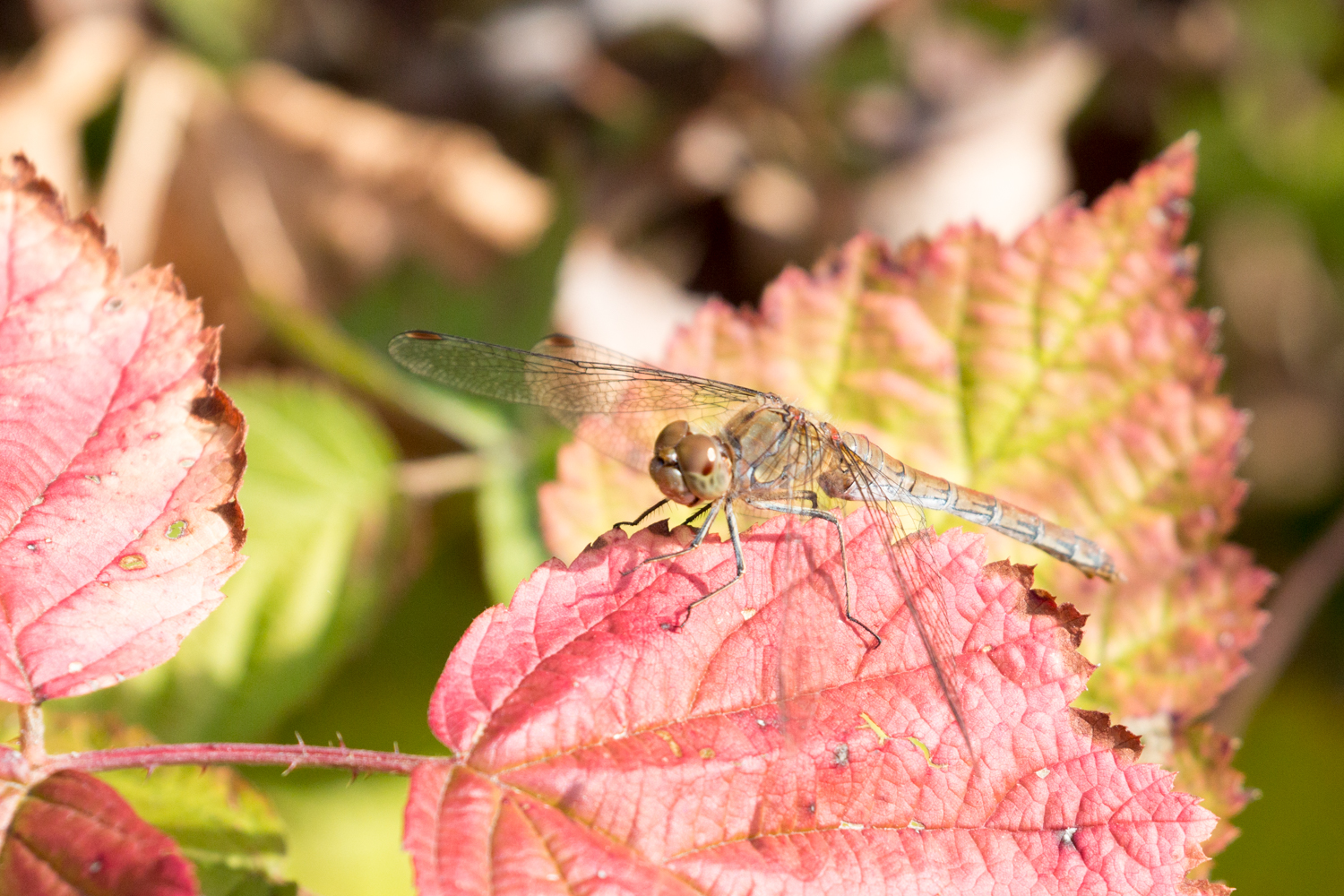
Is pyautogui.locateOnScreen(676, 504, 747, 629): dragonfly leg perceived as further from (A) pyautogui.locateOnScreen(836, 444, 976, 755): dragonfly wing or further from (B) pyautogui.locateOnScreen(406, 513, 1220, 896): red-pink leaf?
(A) pyautogui.locateOnScreen(836, 444, 976, 755): dragonfly wing

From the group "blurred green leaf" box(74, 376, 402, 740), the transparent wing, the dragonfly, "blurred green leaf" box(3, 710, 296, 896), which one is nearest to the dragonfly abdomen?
the dragonfly

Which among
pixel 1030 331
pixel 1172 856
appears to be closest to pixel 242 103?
pixel 1030 331

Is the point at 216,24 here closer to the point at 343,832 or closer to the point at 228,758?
the point at 343,832

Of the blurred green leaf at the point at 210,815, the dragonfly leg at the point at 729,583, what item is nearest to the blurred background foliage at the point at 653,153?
the blurred green leaf at the point at 210,815

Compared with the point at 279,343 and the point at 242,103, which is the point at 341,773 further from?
the point at 242,103

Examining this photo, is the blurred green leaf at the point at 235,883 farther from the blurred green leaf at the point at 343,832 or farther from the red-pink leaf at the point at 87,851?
→ the blurred green leaf at the point at 343,832

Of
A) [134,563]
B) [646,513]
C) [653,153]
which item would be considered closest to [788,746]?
[646,513]
